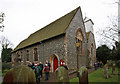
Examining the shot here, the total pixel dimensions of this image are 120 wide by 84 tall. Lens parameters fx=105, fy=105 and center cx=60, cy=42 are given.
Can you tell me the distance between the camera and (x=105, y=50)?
29531mm

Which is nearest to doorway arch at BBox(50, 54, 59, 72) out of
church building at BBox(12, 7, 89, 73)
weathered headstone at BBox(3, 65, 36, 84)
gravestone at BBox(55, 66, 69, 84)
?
church building at BBox(12, 7, 89, 73)

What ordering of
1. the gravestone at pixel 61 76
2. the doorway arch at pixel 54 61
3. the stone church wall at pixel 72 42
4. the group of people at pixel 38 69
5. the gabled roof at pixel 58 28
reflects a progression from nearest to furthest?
1. the gravestone at pixel 61 76
2. the group of people at pixel 38 69
3. the stone church wall at pixel 72 42
4. the doorway arch at pixel 54 61
5. the gabled roof at pixel 58 28

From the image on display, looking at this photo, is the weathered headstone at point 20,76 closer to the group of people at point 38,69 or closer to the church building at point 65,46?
the group of people at point 38,69

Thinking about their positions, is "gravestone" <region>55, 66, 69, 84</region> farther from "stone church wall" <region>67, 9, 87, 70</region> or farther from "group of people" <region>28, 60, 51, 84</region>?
"stone church wall" <region>67, 9, 87, 70</region>

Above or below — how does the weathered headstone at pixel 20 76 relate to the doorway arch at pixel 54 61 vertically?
above

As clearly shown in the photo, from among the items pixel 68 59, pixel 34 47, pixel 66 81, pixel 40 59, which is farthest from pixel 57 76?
pixel 34 47

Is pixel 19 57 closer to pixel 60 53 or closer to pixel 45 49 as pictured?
pixel 45 49

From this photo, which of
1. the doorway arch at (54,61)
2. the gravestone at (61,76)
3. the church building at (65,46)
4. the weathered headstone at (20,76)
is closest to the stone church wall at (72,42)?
the church building at (65,46)

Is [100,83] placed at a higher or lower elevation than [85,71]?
lower

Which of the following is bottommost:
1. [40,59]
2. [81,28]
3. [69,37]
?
[40,59]

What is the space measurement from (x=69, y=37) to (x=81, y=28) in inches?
192

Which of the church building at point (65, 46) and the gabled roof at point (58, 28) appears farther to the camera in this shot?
the gabled roof at point (58, 28)

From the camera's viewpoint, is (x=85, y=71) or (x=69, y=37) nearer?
(x=85, y=71)

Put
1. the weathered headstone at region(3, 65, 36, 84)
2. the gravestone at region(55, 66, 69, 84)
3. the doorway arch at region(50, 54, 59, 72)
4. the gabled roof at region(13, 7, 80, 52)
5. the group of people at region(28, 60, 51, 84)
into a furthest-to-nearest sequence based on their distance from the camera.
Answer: the gabled roof at region(13, 7, 80, 52) → the doorway arch at region(50, 54, 59, 72) → the group of people at region(28, 60, 51, 84) → the gravestone at region(55, 66, 69, 84) → the weathered headstone at region(3, 65, 36, 84)
